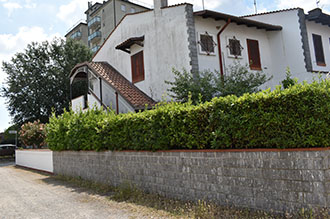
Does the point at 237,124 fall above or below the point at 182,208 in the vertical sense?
above

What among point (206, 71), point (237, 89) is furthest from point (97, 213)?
point (206, 71)

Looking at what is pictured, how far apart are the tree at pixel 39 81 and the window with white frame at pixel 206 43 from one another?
66.5ft

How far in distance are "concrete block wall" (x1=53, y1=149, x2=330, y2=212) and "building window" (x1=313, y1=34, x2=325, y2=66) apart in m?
12.8

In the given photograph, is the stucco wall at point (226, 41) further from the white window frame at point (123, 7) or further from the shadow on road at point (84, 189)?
the white window frame at point (123, 7)

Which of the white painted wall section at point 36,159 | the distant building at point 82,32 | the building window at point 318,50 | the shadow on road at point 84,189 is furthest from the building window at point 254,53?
the distant building at point 82,32

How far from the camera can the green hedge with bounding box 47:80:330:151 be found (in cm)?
472

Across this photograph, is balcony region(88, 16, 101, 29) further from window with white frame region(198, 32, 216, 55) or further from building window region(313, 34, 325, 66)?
building window region(313, 34, 325, 66)

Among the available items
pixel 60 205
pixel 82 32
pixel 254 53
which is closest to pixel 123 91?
pixel 254 53

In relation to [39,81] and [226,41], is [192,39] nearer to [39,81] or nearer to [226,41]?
[226,41]

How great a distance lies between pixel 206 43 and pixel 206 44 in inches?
2.1

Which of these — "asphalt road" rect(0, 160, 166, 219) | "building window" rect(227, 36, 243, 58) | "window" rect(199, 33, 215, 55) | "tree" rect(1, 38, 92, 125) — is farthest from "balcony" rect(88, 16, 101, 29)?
"asphalt road" rect(0, 160, 166, 219)

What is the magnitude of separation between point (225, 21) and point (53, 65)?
23530 millimetres

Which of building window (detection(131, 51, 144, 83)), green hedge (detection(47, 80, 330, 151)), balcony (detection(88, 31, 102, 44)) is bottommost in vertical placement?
green hedge (detection(47, 80, 330, 151))

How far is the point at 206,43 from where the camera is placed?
13.4 metres
